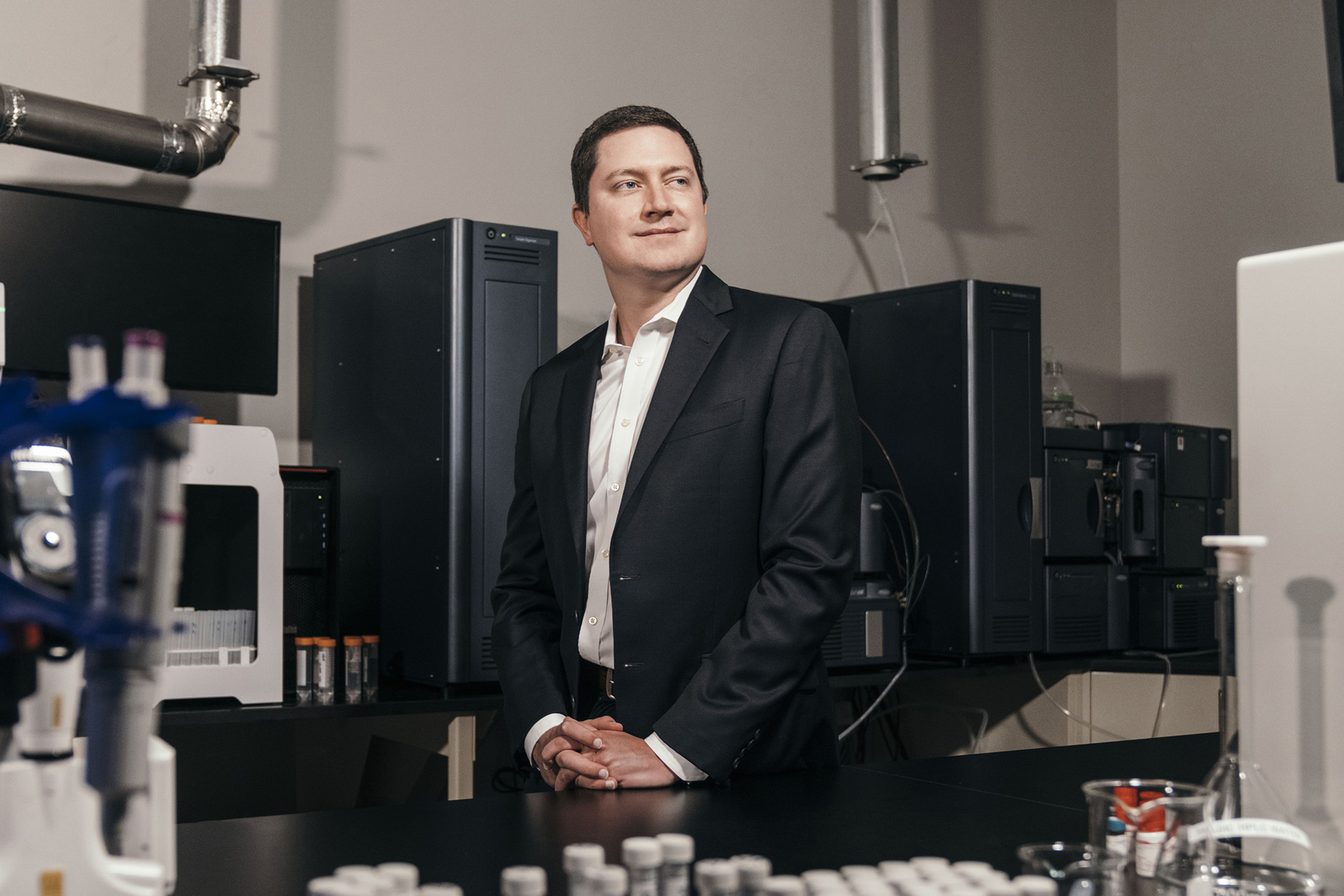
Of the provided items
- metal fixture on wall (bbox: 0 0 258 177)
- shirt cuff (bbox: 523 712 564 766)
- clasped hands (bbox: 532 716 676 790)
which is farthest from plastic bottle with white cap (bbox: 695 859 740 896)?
metal fixture on wall (bbox: 0 0 258 177)

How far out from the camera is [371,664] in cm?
222

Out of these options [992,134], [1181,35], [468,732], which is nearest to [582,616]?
[468,732]

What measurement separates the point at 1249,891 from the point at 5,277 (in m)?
2.11

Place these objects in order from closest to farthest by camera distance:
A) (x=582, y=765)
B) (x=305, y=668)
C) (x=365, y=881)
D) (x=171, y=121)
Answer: (x=365, y=881) < (x=582, y=765) < (x=305, y=668) < (x=171, y=121)

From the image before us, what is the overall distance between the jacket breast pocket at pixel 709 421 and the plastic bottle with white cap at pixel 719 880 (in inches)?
32.9

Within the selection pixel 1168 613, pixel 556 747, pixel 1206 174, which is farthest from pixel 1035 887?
pixel 1206 174

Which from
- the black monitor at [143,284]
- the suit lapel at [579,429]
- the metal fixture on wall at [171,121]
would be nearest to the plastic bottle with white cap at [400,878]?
the suit lapel at [579,429]

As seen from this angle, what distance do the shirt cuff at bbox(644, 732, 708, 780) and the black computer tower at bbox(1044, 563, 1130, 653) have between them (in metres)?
1.87

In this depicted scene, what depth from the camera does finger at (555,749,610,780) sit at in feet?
4.03

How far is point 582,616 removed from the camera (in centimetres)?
150

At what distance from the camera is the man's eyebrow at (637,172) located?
154 centimetres

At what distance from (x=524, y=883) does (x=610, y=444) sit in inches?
37.1

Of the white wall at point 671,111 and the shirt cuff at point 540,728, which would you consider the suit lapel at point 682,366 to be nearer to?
the shirt cuff at point 540,728

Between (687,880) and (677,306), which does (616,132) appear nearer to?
(677,306)
